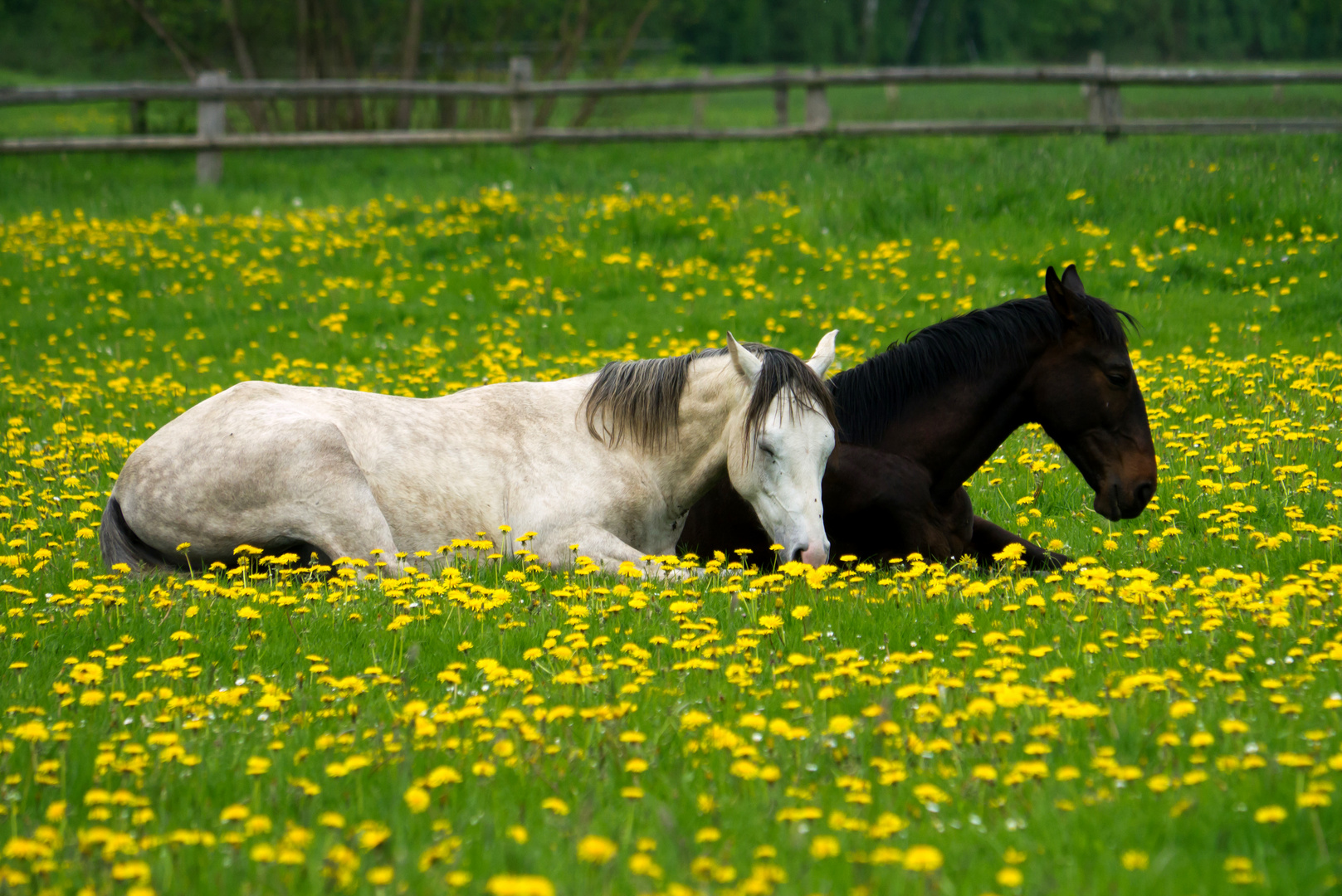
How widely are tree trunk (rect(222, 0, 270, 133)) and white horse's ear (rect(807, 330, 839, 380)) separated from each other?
1781 centimetres

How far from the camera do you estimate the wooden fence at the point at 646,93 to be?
16312 mm

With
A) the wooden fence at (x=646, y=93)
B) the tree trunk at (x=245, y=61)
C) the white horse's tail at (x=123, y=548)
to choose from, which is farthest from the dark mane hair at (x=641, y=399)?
the tree trunk at (x=245, y=61)

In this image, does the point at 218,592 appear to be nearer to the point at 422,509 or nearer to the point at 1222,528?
the point at 422,509

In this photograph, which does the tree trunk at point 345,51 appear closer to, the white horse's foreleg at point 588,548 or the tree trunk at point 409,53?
the tree trunk at point 409,53

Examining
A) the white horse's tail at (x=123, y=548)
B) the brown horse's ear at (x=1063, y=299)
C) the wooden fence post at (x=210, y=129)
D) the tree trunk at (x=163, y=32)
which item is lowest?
the white horse's tail at (x=123, y=548)

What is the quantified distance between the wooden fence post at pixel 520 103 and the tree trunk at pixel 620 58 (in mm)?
3112

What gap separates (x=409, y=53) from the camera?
21.3 meters

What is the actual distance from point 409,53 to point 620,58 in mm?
4053

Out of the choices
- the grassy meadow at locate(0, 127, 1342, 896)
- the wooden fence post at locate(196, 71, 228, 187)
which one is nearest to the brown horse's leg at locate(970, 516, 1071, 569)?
the grassy meadow at locate(0, 127, 1342, 896)

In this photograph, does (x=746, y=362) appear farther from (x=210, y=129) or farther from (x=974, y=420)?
(x=210, y=129)

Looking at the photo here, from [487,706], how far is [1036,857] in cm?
180

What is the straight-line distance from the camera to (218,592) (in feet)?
16.0

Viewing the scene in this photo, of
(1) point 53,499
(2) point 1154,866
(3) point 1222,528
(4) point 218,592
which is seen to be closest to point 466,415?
(4) point 218,592

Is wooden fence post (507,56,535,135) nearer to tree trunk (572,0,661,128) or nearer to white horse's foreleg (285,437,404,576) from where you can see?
tree trunk (572,0,661,128)
